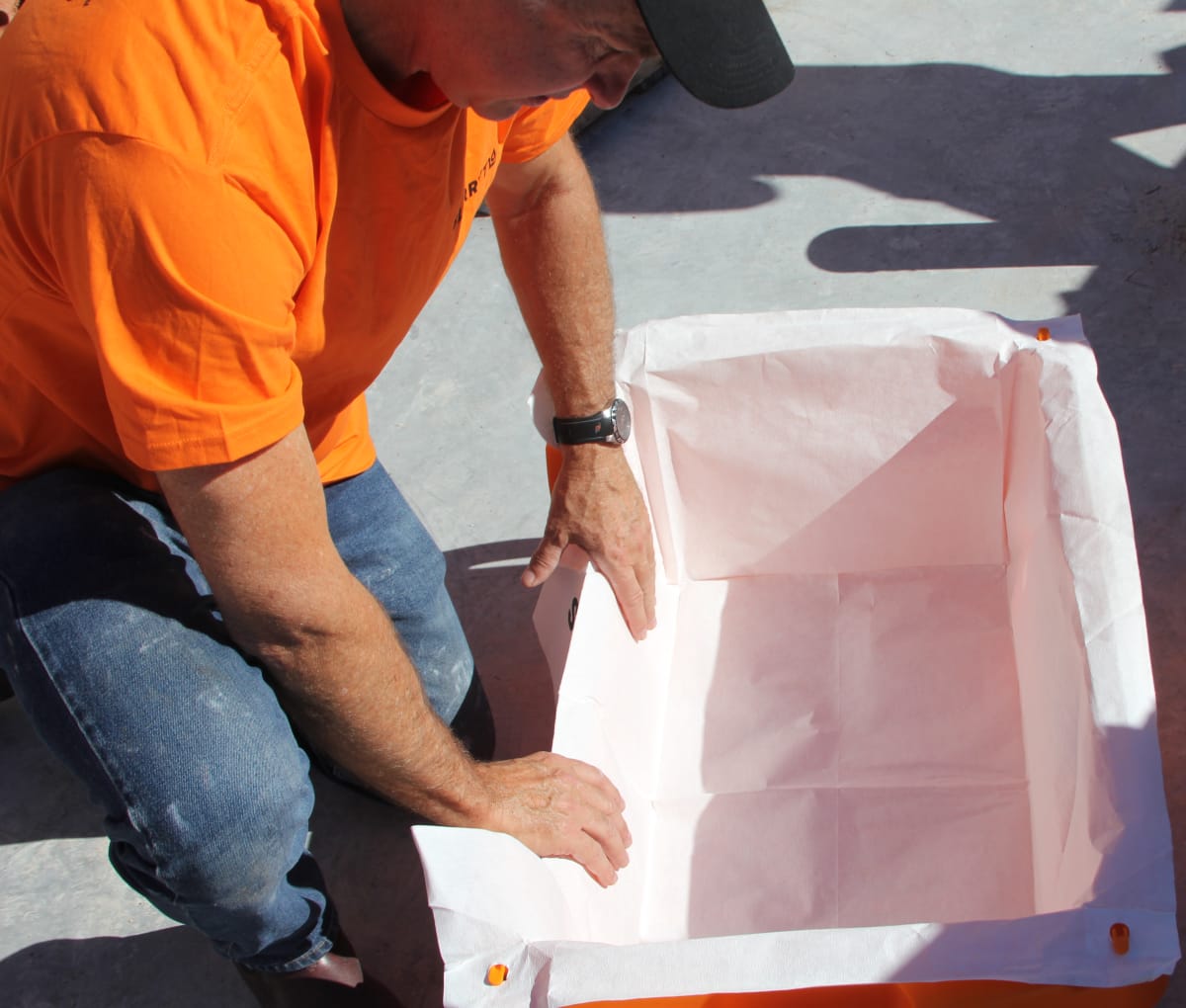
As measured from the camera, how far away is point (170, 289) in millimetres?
740

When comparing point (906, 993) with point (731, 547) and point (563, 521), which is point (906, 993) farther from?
point (731, 547)

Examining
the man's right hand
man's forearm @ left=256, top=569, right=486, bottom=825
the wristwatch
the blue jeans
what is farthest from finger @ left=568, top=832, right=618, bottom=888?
the wristwatch

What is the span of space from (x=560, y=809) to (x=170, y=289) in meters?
0.54

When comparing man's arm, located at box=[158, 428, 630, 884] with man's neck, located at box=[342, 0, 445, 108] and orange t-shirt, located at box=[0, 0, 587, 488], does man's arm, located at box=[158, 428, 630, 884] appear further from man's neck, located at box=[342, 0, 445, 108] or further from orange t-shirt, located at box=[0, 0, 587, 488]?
man's neck, located at box=[342, 0, 445, 108]

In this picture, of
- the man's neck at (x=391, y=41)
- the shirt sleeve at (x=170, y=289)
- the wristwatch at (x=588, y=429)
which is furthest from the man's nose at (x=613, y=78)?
the wristwatch at (x=588, y=429)

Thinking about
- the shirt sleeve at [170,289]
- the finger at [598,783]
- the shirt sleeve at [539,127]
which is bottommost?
the finger at [598,783]

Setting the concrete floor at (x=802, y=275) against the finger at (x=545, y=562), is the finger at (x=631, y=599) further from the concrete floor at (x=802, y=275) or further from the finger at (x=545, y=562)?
the concrete floor at (x=802, y=275)

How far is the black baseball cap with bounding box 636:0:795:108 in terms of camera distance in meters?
0.72

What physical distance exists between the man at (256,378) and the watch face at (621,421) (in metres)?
0.01

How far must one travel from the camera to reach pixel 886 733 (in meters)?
1.31

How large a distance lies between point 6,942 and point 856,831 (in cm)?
92

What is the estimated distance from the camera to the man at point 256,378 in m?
0.75

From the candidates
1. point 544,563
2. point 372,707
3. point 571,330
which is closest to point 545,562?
point 544,563

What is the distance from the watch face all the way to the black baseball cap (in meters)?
0.49
